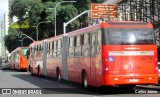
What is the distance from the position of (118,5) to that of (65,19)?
84.6 feet

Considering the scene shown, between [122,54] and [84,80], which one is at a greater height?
[122,54]

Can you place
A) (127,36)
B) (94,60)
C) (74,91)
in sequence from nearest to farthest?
(127,36)
(94,60)
(74,91)

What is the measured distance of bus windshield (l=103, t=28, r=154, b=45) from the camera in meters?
18.2

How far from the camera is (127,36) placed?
18.5 meters

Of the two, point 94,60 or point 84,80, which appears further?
point 84,80

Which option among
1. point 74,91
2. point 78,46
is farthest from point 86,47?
point 74,91

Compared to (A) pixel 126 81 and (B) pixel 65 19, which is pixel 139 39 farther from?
(B) pixel 65 19

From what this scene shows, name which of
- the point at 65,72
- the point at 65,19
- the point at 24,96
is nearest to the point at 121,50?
the point at 24,96

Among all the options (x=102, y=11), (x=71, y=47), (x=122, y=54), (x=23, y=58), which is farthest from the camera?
(x=23, y=58)

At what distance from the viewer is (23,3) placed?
236ft

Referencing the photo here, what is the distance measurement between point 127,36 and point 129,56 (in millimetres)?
872

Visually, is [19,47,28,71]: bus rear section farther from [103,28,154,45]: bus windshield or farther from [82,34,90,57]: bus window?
[103,28,154,45]: bus windshield

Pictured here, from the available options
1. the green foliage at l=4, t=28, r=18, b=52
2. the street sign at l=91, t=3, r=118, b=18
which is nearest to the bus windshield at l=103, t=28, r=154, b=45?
the street sign at l=91, t=3, r=118, b=18

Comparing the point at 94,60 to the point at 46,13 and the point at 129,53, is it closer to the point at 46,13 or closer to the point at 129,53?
the point at 129,53
